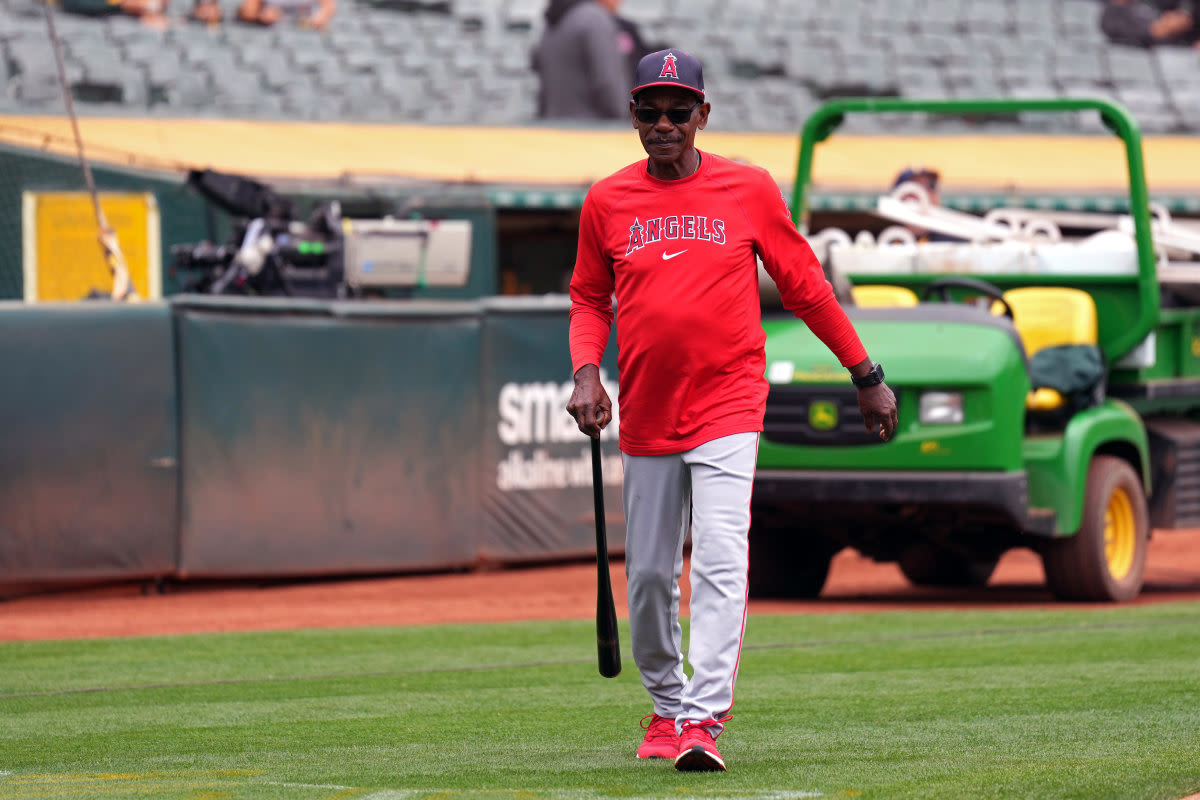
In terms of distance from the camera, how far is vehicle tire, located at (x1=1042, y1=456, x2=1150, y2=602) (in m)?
10.1

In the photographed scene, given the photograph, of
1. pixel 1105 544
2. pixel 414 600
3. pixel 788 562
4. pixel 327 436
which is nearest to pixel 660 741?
pixel 1105 544

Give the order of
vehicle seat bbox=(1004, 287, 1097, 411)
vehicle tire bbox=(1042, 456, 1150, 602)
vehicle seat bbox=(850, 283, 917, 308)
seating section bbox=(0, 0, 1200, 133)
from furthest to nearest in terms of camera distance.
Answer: seating section bbox=(0, 0, 1200, 133), vehicle seat bbox=(850, 283, 917, 308), vehicle seat bbox=(1004, 287, 1097, 411), vehicle tire bbox=(1042, 456, 1150, 602)

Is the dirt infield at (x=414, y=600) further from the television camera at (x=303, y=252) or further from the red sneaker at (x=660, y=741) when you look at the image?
the red sneaker at (x=660, y=741)

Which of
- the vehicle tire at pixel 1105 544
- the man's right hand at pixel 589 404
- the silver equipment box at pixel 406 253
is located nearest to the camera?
the man's right hand at pixel 589 404

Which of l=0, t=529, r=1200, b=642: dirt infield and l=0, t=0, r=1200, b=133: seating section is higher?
l=0, t=0, r=1200, b=133: seating section

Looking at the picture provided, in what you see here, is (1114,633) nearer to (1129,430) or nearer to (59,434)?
(1129,430)

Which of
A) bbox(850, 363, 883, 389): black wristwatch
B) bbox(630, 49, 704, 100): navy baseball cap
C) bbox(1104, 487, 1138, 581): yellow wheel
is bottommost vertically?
bbox(1104, 487, 1138, 581): yellow wheel

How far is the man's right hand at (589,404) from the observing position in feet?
16.7

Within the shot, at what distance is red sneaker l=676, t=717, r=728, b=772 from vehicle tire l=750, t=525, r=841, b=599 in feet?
19.2

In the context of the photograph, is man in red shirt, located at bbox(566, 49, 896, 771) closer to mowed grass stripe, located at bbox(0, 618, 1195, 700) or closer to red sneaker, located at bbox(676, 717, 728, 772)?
red sneaker, located at bbox(676, 717, 728, 772)

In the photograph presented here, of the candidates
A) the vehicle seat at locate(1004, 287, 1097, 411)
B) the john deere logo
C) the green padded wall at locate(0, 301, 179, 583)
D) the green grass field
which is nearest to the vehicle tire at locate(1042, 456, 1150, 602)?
the vehicle seat at locate(1004, 287, 1097, 411)

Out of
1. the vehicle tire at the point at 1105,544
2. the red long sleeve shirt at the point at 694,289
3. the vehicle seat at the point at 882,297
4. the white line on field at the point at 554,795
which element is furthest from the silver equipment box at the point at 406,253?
the white line on field at the point at 554,795

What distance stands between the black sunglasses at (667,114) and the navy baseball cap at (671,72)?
0.05 metres

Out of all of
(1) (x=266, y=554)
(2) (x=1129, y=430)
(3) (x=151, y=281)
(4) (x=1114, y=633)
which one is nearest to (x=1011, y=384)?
(2) (x=1129, y=430)
